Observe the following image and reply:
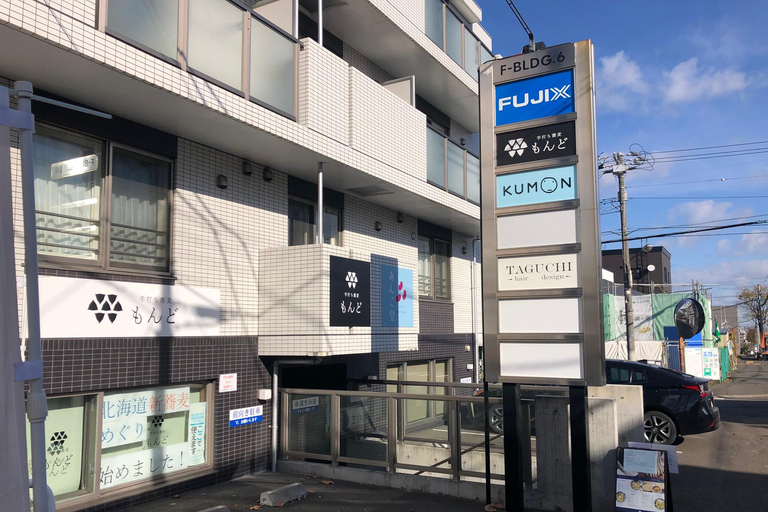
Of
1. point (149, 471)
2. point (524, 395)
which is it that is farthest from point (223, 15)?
point (524, 395)

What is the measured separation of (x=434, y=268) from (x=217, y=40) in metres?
8.64

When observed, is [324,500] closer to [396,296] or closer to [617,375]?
[396,296]

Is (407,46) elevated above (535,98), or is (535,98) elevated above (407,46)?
(407,46)

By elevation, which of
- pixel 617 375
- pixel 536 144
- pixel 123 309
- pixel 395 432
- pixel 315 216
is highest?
pixel 536 144

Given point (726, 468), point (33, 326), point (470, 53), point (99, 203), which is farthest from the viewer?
point (470, 53)

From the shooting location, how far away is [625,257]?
2328cm

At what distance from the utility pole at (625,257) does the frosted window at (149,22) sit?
18.9 meters

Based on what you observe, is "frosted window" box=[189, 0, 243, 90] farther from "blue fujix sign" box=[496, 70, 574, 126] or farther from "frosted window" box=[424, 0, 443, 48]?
"frosted window" box=[424, 0, 443, 48]

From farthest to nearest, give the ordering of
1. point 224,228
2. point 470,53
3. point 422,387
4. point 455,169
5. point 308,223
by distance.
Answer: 1. point 470,53
2. point 455,169
3. point 422,387
4. point 308,223
5. point 224,228

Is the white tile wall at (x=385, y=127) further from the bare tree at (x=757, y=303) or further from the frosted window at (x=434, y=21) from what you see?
the bare tree at (x=757, y=303)

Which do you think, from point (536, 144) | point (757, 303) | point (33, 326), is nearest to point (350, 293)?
point (536, 144)

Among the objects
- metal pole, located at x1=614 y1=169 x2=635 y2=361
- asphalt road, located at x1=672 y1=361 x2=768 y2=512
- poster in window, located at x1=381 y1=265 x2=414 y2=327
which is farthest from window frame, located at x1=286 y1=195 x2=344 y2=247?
metal pole, located at x1=614 y1=169 x2=635 y2=361

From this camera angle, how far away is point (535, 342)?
7238mm

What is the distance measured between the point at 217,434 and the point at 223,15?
5.65 m
